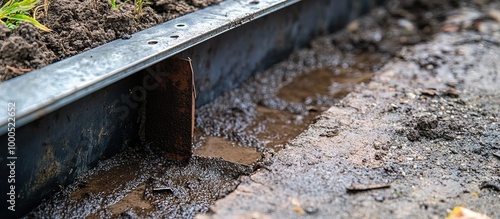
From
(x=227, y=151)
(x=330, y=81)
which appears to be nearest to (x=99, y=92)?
(x=227, y=151)

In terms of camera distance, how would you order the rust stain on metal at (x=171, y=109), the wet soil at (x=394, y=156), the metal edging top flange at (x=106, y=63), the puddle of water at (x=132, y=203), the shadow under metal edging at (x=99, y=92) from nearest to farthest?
the metal edging top flange at (x=106, y=63)
the shadow under metal edging at (x=99, y=92)
the wet soil at (x=394, y=156)
the puddle of water at (x=132, y=203)
the rust stain on metal at (x=171, y=109)

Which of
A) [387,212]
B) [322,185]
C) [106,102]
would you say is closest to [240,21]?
[106,102]

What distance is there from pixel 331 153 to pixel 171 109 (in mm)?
804

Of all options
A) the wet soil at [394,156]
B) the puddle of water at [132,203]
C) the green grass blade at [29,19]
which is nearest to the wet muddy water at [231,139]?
the puddle of water at [132,203]

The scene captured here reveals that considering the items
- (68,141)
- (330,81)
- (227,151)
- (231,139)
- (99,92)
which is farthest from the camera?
(330,81)

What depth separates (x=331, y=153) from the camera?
2.71 metres

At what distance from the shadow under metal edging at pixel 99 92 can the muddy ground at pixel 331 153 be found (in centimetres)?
11

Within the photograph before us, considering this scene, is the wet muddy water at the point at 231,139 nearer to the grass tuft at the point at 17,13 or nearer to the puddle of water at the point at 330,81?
the puddle of water at the point at 330,81

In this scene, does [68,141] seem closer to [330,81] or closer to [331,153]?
[331,153]

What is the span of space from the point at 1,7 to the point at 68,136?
76 cm

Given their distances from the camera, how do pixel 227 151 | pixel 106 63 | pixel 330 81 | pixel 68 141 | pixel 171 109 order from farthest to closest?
1. pixel 330 81
2. pixel 227 151
3. pixel 171 109
4. pixel 68 141
5. pixel 106 63

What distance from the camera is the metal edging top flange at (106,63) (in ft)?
6.70

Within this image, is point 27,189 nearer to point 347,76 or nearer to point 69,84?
point 69,84

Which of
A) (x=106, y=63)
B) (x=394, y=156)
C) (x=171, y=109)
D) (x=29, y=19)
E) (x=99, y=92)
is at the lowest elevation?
(x=394, y=156)
